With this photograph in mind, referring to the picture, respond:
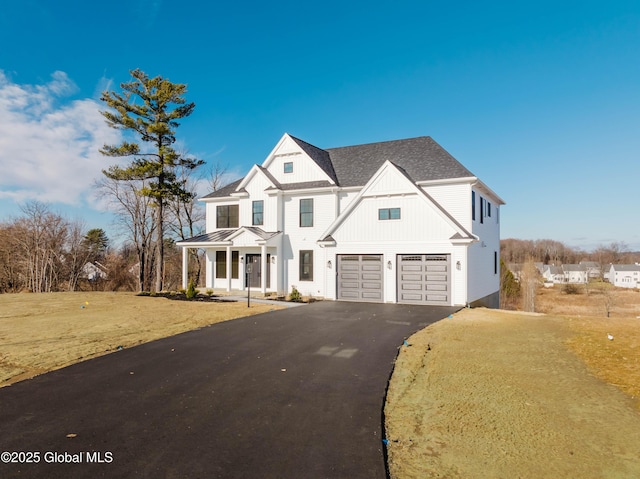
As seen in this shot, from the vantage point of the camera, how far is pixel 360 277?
1847 centimetres

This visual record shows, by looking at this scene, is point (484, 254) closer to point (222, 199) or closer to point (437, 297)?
point (437, 297)

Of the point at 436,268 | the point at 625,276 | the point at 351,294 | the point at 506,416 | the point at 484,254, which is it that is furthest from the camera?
the point at 625,276

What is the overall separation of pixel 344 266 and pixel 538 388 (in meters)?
13.1

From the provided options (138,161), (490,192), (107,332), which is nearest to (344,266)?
(490,192)

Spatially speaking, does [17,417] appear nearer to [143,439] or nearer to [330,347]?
[143,439]

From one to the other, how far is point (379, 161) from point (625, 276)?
98.6 meters

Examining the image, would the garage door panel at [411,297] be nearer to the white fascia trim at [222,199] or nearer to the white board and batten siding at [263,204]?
the white board and batten siding at [263,204]

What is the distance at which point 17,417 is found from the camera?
4.93 metres

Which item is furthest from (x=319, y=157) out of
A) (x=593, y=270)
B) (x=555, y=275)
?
(x=593, y=270)

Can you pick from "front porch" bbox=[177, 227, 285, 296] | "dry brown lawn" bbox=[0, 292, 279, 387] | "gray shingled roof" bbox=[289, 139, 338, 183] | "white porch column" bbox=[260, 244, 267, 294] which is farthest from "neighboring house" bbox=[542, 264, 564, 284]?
"dry brown lawn" bbox=[0, 292, 279, 387]

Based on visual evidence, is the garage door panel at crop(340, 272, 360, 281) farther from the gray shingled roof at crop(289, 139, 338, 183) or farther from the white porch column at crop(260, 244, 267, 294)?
the gray shingled roof at crop(289, 139, 338, 183)

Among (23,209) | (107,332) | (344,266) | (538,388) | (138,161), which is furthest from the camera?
(23,209)

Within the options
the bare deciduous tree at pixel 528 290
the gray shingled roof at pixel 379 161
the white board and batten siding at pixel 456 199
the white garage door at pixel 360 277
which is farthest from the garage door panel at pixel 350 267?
the bare deciduous tree at pixel 528 290

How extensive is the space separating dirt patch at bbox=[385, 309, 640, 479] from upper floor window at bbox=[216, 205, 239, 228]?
17.5 m
